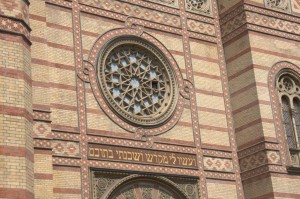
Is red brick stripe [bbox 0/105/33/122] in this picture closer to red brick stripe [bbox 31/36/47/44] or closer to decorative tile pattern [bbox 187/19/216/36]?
red brick stripe [bbox 31/36/47/44]

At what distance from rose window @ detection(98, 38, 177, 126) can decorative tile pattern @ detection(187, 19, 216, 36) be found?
5.49 ft

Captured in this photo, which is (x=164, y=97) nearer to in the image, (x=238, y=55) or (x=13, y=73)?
(x=238, y=55)

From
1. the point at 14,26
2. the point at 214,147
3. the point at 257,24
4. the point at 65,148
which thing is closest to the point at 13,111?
the point at 14,26

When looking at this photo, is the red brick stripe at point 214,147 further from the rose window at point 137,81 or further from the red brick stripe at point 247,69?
the red brick stripe at point 247,69

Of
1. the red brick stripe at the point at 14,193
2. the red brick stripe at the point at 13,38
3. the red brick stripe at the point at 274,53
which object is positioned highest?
the red brick stripe at the point at 274,53

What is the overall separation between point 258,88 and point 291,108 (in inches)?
54.3

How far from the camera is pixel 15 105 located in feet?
36.9

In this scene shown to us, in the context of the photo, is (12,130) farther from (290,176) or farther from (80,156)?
(290,176)

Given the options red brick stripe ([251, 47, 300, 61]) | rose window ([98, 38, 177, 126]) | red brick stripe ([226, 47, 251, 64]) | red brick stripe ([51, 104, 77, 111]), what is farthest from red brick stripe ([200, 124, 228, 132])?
red brick stripe ([51, 104, 77, 111])

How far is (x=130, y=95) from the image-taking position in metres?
16.0

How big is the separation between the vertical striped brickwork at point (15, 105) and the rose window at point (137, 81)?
153 inches

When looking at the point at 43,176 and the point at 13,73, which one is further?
the point at 43,176

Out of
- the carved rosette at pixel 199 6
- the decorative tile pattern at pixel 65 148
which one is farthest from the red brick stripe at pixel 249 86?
the decorative tile pattern at pixel 65 148

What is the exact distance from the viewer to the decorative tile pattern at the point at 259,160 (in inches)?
645
